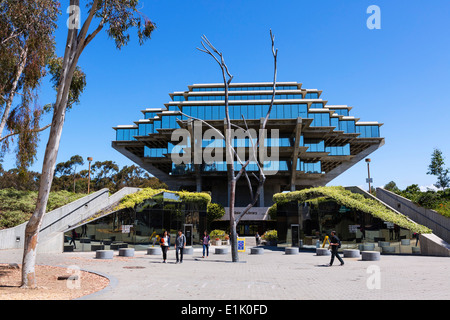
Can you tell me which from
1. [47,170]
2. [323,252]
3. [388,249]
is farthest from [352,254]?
[47,170]

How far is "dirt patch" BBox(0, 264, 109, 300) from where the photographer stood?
8.55 m

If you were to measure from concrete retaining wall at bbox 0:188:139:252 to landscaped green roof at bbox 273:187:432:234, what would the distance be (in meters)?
16.1

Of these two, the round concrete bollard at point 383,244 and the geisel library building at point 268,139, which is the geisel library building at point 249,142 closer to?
the geisel library building at point 268,139

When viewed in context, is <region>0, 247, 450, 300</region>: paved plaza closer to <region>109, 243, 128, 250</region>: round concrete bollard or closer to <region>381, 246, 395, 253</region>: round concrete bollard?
<region>381, 246, 395, 253</region>: round concrete bollard

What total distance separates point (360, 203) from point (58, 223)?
2330 cm

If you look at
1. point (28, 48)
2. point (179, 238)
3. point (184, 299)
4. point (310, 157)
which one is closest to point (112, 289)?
point (184, 299)

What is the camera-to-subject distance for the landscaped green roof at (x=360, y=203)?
23.6 m

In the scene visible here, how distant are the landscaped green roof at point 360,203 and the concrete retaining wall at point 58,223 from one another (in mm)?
16123

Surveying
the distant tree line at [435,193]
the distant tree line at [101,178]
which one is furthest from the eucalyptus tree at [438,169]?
the distant tree line at [101,178]

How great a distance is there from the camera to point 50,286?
33.2 feet

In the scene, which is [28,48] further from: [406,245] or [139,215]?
[406,245]

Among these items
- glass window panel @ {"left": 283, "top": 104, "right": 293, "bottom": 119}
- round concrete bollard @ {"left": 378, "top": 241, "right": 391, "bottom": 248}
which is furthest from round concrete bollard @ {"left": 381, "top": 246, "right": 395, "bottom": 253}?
glass window panel @ {"left": 283, "top": 104, "right": 293, "bottom": 119}
